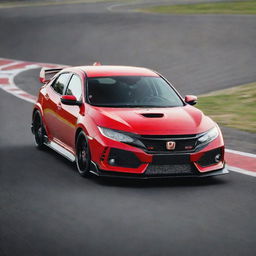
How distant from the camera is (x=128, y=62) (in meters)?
26.4

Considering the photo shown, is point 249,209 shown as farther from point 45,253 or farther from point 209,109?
point 209,109

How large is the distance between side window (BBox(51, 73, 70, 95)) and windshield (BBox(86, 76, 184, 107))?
830 millimetres

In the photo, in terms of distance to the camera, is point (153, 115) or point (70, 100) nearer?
point (153, 115)

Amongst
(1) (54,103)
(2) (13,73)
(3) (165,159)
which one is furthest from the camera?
(2) (13,73)

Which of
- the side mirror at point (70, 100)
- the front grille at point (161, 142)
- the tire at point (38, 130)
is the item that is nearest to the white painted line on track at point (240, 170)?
the front grille at point (161, 142)

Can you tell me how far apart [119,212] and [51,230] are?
0.97 m

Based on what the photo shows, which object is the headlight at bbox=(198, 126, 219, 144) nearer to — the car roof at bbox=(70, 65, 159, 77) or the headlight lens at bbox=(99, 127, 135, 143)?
the headlight lens at bbox=(99, 127, 135, 143)

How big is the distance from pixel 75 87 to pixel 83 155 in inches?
57.6

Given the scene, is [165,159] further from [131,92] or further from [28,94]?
[28,94]

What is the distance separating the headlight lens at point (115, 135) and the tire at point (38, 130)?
114 inches

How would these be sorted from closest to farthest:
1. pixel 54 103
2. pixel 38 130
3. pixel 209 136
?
1. pixel 209 136
2. pixel 54 103
3. pixel 38 130

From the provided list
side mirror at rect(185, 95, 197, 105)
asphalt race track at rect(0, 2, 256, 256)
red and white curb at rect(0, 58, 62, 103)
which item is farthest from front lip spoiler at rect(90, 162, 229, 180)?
red and white curb at rect(0, 58, 62, 103)

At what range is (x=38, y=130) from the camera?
12.8 metres

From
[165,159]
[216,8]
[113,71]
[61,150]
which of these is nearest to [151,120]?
[165,159]
